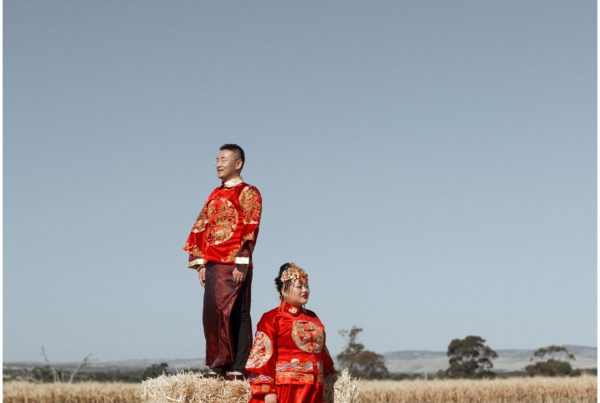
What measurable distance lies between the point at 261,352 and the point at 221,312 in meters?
1.00

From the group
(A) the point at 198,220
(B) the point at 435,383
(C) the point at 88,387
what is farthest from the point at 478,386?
(A) the point at 198,220

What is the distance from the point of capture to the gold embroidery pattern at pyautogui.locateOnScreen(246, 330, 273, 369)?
6090 millimetres

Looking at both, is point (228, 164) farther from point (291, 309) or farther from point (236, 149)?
point (291, 309)

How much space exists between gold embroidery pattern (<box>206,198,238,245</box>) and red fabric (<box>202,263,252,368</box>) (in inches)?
9.3

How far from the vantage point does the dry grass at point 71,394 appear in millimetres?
17250

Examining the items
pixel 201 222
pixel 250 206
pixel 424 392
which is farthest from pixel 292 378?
pixel 424 392

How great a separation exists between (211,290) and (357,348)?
48404 mm

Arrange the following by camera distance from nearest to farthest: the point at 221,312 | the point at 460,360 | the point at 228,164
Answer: the point at 221,312 → the point at 228,164 → the point at 460,360

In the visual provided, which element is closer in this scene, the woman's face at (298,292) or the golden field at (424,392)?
the woman's face at (298,292)

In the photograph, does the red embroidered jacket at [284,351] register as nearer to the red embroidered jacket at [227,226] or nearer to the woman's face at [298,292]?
the woman's face at [298,292]

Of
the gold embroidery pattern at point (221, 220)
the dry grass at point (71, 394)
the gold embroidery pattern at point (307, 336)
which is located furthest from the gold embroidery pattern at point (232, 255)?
the dry grass at point (71, 394)

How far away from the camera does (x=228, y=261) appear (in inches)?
279

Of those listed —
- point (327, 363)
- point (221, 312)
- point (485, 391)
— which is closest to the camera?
point (327, 363)

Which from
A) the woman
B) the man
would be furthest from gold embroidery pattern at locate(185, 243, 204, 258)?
the woman
